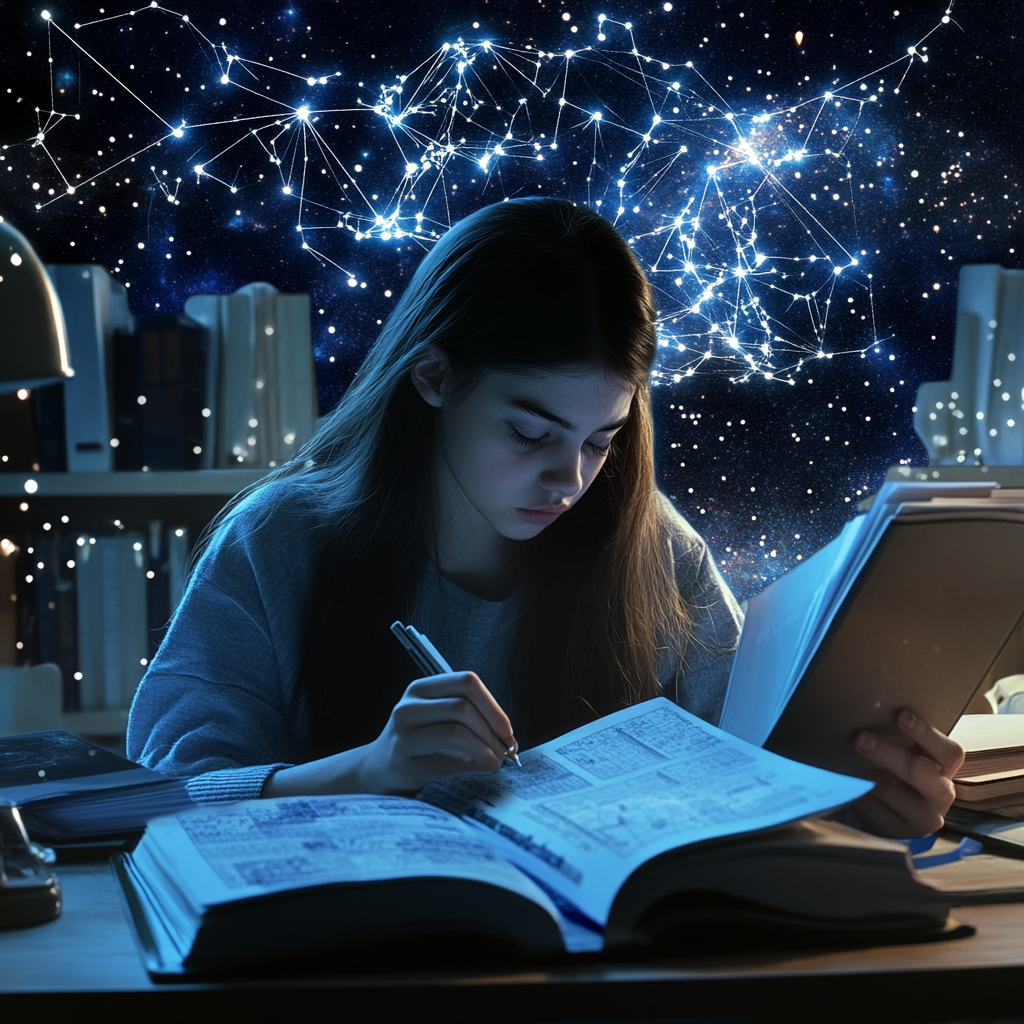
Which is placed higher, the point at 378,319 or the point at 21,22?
the point at 21,22

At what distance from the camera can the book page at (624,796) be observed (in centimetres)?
49

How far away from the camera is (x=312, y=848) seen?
19.3 inches

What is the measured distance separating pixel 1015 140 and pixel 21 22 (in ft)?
6.25

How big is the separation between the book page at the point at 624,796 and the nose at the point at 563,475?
310mm

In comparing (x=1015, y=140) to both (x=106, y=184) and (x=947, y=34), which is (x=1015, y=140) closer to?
(x=947, y=34)

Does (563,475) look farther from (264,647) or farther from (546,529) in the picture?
(264,647)

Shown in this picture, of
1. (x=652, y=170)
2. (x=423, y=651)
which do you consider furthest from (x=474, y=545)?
(x=652, y=170)

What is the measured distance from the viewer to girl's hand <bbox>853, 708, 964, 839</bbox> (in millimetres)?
690

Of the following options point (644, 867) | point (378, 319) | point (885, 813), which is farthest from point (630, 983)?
point (378, 319)

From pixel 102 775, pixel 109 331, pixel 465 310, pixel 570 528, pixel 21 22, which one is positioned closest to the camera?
pixel 102 775

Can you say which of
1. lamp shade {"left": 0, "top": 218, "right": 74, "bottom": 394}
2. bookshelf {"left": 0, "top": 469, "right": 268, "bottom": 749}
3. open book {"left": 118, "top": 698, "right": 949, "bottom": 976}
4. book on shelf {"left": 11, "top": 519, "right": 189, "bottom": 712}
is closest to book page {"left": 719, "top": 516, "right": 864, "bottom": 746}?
open book {"left": 118, "top": 698, "right": 949, "bottom": 976}

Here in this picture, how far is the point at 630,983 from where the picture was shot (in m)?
0.43

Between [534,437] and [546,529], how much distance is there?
206 millimetres

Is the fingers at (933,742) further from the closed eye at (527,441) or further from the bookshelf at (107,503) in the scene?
the bookshelf at (107,503)
